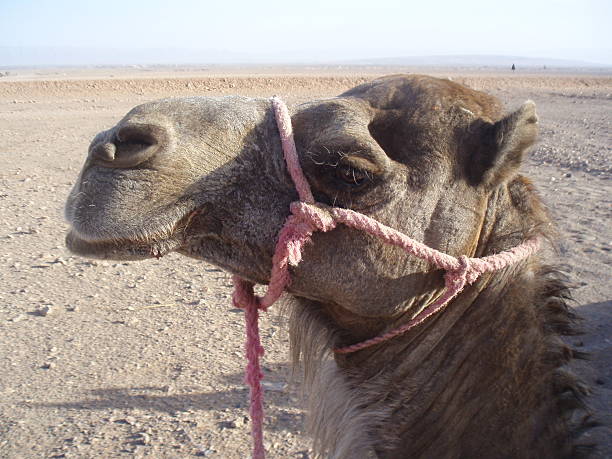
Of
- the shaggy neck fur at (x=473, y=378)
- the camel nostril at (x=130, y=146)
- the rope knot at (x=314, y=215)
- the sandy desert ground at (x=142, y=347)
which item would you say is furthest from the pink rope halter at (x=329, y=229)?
the sandy desert ground at (x=142, y=347)

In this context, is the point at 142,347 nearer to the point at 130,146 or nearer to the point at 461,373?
the point at 130,146

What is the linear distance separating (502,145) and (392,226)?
0.46 meters

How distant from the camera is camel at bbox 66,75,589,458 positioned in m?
1.98

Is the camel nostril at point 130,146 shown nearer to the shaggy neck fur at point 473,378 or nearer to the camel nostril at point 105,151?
the camel nostril at point 105,151

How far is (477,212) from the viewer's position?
7.11ft

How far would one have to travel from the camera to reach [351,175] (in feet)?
6.75

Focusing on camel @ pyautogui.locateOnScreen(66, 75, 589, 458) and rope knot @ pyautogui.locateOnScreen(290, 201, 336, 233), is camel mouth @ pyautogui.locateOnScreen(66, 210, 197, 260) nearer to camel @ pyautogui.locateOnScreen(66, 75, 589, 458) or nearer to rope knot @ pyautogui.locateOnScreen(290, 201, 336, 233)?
camel @ pyautogui.locateOnScreen(66, 75, 589, 458)

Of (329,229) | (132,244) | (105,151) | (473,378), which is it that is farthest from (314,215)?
(473,378)

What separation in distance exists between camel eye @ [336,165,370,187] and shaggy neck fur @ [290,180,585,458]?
0.54 meters

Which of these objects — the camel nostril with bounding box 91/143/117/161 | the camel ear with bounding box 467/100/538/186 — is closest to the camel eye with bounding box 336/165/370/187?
the camel ear with bounding box 467/100/538/186

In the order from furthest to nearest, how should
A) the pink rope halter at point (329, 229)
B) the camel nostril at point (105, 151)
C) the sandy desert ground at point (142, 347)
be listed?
the sandy desert ground at point (142, 347) < the pink rope halter at point (329, 229) < the camel nostril at point (105, 151)

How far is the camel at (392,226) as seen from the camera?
1.98 m

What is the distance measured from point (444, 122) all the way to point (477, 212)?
349 mm

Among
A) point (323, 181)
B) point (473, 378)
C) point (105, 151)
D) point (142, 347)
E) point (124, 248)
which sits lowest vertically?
point (142, 347)
